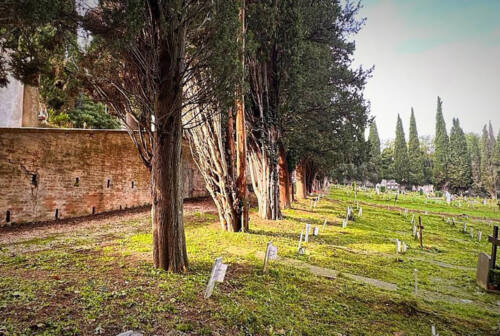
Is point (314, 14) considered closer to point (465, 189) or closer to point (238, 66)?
point (238, 66)

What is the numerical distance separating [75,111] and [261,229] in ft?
62.9

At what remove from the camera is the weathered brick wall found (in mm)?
10398

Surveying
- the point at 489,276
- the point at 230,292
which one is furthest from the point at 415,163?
the point at 230,292

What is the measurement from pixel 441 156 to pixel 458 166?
12.3 ft

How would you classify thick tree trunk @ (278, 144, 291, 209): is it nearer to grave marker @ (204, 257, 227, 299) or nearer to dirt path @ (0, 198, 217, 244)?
dirt path @ (0, 198, 217, 244)

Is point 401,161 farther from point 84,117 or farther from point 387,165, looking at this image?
point 84,117

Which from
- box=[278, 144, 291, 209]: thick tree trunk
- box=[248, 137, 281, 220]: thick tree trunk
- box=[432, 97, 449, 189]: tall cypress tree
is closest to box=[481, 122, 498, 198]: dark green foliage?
box=[432, 97, 449, 189]: tall cypress tree

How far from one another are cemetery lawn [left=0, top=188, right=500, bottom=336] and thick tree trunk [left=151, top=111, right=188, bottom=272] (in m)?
0.32

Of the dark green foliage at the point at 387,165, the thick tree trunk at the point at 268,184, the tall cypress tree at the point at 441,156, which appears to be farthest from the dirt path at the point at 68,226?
the tall cypress tree at the point at 441,156

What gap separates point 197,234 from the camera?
9484mm

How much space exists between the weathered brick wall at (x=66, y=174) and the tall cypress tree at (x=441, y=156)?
58.0m

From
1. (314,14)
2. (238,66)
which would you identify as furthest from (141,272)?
(314,14)

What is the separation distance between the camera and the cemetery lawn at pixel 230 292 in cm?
367

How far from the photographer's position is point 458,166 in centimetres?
5272
